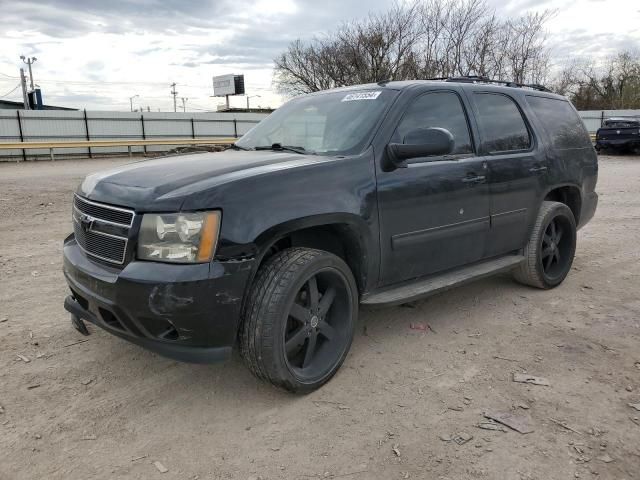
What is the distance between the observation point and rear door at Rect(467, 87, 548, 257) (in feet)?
13.6

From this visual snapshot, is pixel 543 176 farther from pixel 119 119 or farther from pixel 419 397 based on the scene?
pixel 119 119

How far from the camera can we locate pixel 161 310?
254cm

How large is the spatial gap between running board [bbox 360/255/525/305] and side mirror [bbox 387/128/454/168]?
893 mm

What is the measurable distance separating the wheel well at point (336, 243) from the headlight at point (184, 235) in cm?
55

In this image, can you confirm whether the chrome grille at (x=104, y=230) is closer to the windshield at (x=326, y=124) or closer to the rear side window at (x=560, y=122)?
the windshield at (x=326, y=124)

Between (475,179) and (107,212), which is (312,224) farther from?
(475,179)

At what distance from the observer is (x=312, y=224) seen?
2943 mm

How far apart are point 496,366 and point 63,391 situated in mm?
2681

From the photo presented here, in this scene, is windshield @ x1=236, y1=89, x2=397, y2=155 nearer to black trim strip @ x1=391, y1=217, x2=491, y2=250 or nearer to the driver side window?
the driver side window

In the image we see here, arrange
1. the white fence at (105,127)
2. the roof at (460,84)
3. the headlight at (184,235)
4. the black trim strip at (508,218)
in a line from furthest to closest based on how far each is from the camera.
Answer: the white fence at (105,127) < the black trim strip at (508,218) < the roof at (460,84) < the headlight at (184,235)

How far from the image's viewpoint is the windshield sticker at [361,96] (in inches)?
146

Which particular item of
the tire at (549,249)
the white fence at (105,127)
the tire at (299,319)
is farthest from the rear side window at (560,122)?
the white fence at (105,127)

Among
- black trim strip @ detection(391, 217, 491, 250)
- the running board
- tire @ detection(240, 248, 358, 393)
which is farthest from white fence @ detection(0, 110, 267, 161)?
tire @ detection(240, 248, 358, 393)

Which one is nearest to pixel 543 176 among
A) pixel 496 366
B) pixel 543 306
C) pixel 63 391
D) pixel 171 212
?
pixel 543 306
